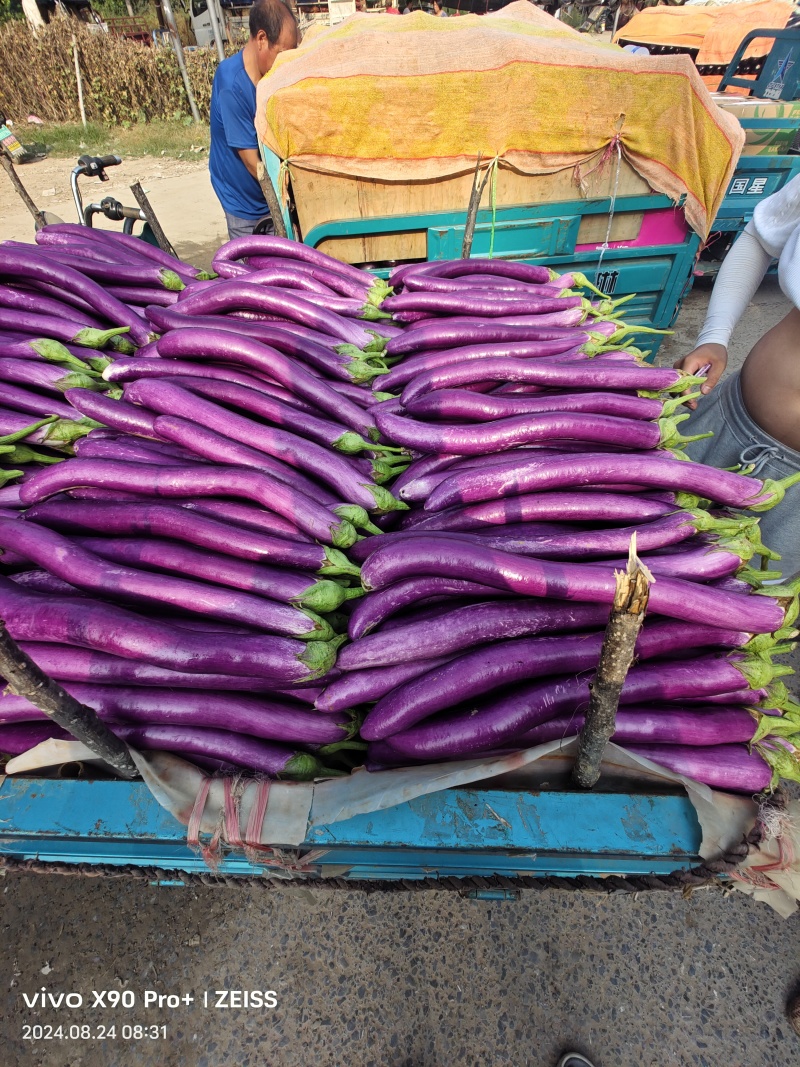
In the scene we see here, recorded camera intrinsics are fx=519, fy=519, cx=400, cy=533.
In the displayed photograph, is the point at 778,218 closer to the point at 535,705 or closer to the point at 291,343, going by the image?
the point at 291,343

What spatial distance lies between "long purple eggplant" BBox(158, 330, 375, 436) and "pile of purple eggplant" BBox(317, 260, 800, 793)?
0.16 meters

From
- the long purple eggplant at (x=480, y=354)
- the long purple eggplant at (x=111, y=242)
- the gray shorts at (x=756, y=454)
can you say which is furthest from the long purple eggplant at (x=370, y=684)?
the long purple eggplant at (x=111, y=242)

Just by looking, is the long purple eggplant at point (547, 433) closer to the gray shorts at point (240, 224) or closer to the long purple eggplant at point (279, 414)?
the long purple eggplant at point (279, 414)

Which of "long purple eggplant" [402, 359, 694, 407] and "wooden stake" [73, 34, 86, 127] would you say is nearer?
"long purple eggplant" [402, 359, 694, 407]

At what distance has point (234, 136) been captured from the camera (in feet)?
13.0

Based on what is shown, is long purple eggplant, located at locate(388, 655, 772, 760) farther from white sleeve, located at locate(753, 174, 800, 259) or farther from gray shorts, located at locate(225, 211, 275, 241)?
gray shorts, located at locate(225, 211, 275, 241)

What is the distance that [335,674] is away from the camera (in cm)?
126

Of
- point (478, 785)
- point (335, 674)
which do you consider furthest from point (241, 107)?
point (478, 785)

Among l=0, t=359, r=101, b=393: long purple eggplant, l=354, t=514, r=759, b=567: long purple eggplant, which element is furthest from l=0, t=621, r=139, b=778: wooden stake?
l=0, t=359, r=101, b=393: long purple eggplant

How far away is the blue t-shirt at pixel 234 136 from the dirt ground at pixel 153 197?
3.07m

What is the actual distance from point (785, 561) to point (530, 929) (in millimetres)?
1917

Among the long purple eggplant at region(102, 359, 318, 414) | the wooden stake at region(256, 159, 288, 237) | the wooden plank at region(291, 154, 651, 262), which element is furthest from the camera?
the wooden plank at region(291, 154, 651, 262)

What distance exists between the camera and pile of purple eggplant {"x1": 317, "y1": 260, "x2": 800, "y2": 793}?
1.13 metres

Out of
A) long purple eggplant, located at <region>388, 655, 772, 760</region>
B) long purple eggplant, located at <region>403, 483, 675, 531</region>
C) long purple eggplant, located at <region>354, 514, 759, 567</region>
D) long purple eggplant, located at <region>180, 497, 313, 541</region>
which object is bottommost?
long purple eggplant, located at <region>388, 655, 772, 760</region>
